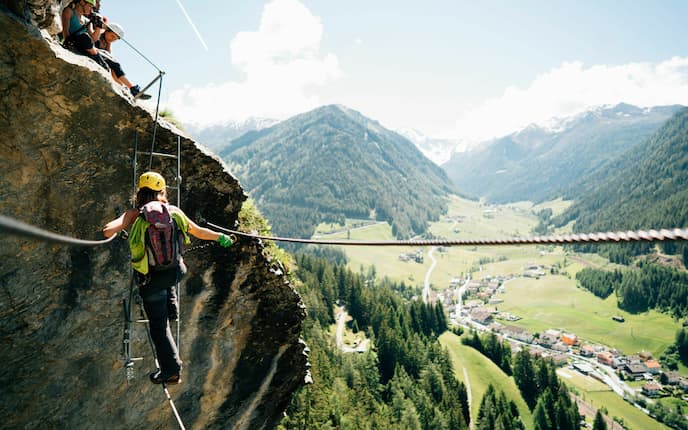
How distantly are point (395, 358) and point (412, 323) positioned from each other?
2558 cm

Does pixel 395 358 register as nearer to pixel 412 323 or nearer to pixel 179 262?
pixel 412 323

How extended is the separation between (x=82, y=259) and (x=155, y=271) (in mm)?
2853

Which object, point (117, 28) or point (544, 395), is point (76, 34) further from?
point (544, 395)

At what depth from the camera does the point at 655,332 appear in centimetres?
15525

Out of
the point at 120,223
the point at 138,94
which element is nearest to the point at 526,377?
the point at 138,94

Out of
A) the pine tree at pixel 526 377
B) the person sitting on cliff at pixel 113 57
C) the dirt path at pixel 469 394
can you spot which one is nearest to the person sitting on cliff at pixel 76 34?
the person sitting on cliff at pixel 113 57

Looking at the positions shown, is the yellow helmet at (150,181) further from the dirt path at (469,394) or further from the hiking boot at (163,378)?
the dirt path at (469,394)

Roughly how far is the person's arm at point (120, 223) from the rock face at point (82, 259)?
2.69 m

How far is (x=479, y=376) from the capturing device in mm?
86875

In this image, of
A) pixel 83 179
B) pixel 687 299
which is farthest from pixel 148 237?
pixel 687 299

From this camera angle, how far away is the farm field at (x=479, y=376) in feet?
257

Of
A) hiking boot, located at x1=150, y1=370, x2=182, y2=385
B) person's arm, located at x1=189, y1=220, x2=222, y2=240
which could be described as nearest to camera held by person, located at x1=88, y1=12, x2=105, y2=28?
person's arm, located at x1=189, y1=220, x2=222, y2=240

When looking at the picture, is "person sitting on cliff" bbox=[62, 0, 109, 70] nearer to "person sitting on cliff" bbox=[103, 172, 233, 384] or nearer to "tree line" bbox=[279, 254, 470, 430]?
"person sitting on cliff" bbox=[103, 172, 233, 384]

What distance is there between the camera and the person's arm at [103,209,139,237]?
608 cm
